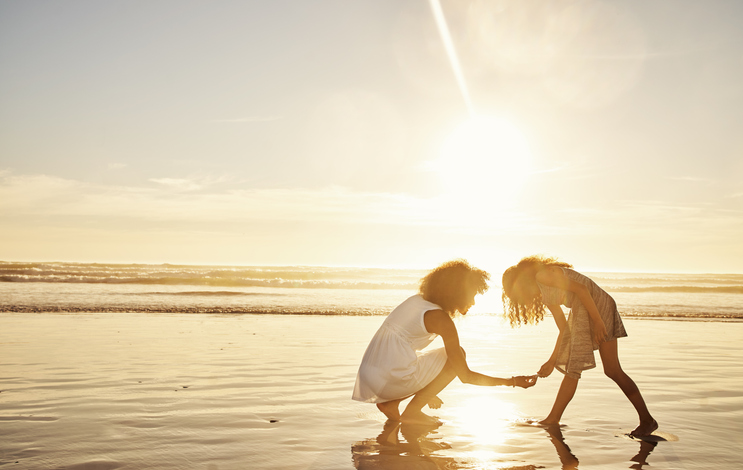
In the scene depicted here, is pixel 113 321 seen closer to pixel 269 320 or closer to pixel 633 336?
pixel 269 320

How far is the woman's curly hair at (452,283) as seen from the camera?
4.18 metres

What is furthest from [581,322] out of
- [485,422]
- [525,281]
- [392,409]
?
[392,409]

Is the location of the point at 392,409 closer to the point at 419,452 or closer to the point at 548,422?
the point at 419,452

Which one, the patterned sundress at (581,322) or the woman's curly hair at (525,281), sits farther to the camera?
the woman's curly hair at (525,281)

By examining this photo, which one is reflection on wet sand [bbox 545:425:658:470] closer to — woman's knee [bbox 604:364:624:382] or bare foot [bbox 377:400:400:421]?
woman's knee [bbox 604:364:624:382]

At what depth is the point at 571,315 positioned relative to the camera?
4.60 meters

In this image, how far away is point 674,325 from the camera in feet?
42.0

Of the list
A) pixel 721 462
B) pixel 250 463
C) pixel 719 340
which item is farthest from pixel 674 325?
pixel 250 463

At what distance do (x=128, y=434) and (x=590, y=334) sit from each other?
12.3ft

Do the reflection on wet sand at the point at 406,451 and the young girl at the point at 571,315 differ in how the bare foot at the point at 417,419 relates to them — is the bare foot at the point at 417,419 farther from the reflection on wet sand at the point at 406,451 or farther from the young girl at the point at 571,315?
the young girl at the point at 571,315

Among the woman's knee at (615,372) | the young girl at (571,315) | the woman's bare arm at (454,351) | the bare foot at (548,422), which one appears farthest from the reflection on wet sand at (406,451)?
the woman's knee at (615,372)

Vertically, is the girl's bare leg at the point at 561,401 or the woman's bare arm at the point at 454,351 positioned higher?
the woman's bare arm at the point at 454,351

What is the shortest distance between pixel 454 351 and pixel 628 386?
1465 mm

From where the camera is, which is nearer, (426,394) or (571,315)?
(426,394)
